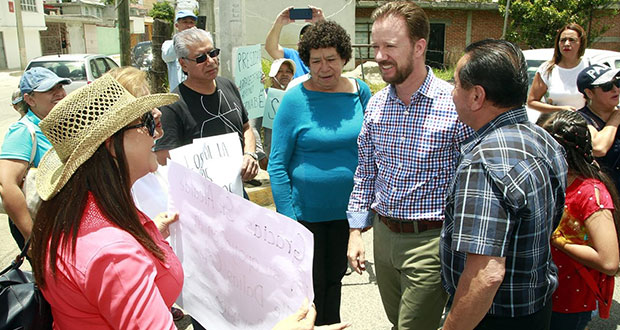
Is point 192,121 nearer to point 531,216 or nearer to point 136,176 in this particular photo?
point 136,176

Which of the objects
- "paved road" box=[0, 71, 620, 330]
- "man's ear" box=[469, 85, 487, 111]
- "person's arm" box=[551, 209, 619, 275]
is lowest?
"paved road" box=[0, 71, 620, 330]

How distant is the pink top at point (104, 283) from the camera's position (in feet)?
4.23

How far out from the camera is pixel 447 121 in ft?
7.72

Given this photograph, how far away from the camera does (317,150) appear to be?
2877 mm

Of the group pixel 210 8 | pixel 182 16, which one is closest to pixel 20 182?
pixel 182 16

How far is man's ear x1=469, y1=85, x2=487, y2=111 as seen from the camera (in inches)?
68.9

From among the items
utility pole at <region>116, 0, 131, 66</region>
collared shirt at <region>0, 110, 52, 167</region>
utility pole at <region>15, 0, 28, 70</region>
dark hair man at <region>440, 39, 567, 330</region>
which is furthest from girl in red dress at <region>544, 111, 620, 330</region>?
utility pole at <region>15, 0, 28, 70</region>

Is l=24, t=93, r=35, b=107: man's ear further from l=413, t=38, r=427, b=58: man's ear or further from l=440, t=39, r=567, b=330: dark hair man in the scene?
l=440, t=39, r=567, b=330: dark hair man

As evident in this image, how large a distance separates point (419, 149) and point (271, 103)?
93.0 inches

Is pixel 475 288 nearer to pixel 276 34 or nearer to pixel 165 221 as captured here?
pixel 165 221

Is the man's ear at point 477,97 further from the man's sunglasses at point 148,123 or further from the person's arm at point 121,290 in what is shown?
the person's arm at point 121,290

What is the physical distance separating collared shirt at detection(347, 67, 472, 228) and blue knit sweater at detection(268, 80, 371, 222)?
0.37m

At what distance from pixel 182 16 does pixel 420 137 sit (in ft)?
15.3

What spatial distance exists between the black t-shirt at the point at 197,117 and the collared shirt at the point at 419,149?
1.03m
